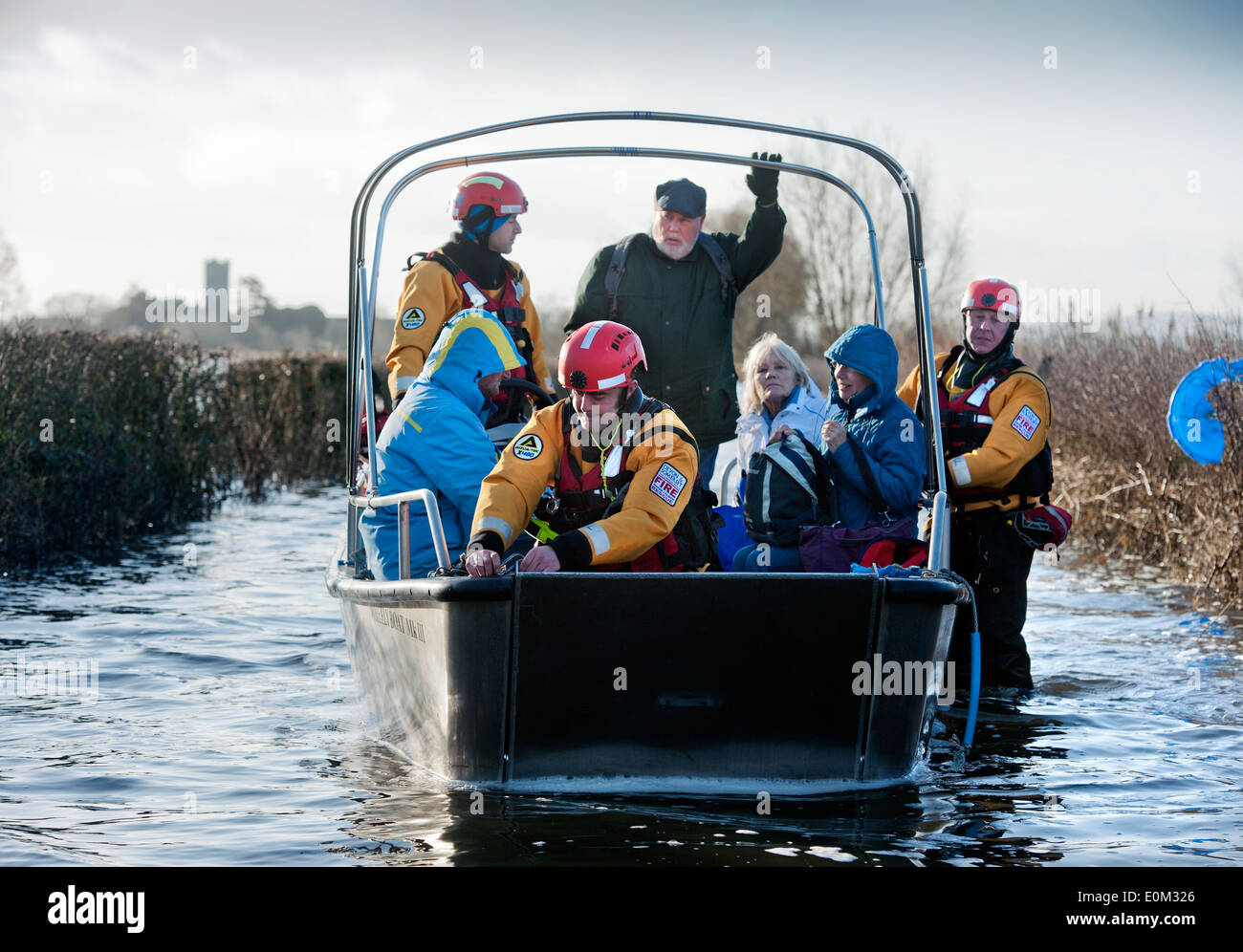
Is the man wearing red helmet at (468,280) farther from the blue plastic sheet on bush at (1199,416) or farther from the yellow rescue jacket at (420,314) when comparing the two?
the blue plastic sheet on bush at (1199,416)

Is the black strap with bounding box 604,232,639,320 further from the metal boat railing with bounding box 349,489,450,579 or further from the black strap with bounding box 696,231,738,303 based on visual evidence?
the metal boat railing with bounding box 349,489,450,579

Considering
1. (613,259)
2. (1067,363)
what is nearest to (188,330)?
(1067,363)

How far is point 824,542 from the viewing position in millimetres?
6203

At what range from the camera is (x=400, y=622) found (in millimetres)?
5887

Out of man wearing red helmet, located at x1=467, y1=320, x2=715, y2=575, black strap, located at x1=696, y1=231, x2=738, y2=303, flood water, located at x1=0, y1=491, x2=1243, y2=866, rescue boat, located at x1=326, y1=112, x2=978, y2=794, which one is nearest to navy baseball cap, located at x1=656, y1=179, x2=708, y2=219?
black strap, located at x1=696, y1=231, x2=738, y2=303

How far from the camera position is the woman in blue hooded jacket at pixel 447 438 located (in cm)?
646

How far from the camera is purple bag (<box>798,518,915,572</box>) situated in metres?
6.18

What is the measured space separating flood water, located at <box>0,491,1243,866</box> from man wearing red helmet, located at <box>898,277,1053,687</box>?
0.58 meters

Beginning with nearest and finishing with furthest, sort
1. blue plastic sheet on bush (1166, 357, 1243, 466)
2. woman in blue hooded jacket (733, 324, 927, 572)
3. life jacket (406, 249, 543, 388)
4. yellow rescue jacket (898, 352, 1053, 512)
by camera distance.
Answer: woman in blue hooded jacket (733, 324, 927, 572)
yellow rescue jacket (898, 352, 1053, 512)
life jacket (406, 249, 543, 388)
blue plastic sheet on bush (1166, 357, 1243, 466)

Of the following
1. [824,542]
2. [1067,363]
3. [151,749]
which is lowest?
[151,749]

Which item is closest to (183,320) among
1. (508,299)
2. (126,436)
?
(126,436)
